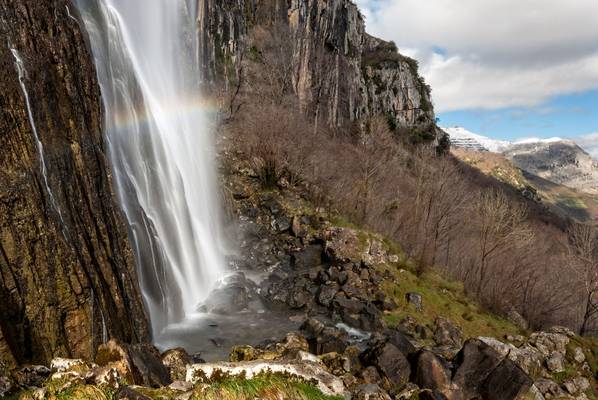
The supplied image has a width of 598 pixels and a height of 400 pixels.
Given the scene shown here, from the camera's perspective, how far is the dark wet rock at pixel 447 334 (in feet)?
65.5

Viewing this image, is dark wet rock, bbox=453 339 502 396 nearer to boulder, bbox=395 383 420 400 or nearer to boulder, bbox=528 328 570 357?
boulder, bbox=395 383 420 400

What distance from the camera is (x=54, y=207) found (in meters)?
11.5

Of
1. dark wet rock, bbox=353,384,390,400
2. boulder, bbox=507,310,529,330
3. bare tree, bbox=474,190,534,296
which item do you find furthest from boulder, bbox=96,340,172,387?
bare tree, bbox=474,190,534,296

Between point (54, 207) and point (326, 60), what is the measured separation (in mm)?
59070

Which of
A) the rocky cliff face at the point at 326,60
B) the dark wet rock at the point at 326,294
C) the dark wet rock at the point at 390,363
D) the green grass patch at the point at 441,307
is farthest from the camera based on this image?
the rocky cliff face at the point at 326,60

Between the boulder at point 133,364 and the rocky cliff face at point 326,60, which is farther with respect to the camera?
the rocky cliff face at point 326,60

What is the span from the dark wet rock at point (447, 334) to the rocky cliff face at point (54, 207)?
13926 mm

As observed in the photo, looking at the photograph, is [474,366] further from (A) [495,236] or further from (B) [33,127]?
(A) [495,236]

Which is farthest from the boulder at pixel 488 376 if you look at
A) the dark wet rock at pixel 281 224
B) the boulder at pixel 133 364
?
the dark wet rock at pixel 281 224

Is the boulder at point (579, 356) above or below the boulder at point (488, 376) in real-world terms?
below

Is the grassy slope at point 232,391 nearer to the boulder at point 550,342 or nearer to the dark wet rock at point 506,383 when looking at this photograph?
the dark wet rock at point 506,383

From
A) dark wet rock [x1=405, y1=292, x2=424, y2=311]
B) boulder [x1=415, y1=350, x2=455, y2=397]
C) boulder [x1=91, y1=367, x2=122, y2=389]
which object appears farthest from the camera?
dark wet rock [x1=405, y1=292, x2=424, y2=311]

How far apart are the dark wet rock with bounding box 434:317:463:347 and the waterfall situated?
40.9 ft

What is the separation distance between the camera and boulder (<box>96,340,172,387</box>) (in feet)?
26.1
